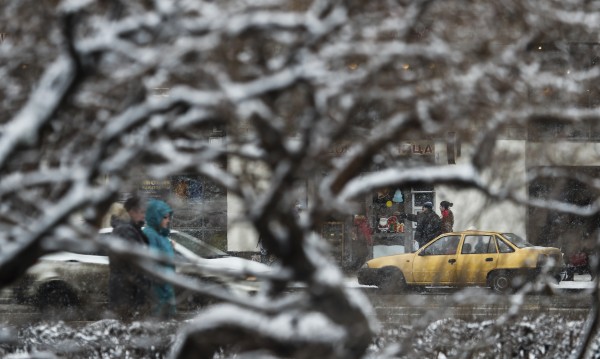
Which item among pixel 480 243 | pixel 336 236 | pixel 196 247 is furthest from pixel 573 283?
pixel 196 247

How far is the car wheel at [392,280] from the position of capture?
17828 millimetres

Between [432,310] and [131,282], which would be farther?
[432,310]

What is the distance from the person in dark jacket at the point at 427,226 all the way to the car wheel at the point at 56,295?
8.16 m

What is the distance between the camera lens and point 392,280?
1789 centimetres

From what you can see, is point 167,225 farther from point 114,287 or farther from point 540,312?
point 540,312

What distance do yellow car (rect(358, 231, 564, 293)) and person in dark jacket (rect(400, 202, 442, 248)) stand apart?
1397 millimetres

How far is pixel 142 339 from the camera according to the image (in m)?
8.38

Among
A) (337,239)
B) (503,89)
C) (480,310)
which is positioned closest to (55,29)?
(503,89)

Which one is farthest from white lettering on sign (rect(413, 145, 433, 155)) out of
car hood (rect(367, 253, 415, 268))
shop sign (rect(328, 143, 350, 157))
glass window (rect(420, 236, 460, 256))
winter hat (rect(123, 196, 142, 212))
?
car hood (rect(367, 253, 415, 268))

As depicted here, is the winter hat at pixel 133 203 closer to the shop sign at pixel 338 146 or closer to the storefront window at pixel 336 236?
the shop sign at pixel 338 146

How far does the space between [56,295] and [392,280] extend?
21.2 ft

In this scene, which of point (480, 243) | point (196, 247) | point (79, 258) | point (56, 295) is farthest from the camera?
point (480, 243)

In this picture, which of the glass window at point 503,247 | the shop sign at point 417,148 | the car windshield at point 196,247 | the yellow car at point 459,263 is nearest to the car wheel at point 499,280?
the yellow car at point 459,263

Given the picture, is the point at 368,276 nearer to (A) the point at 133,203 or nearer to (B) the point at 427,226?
(B) the point at 427,226
